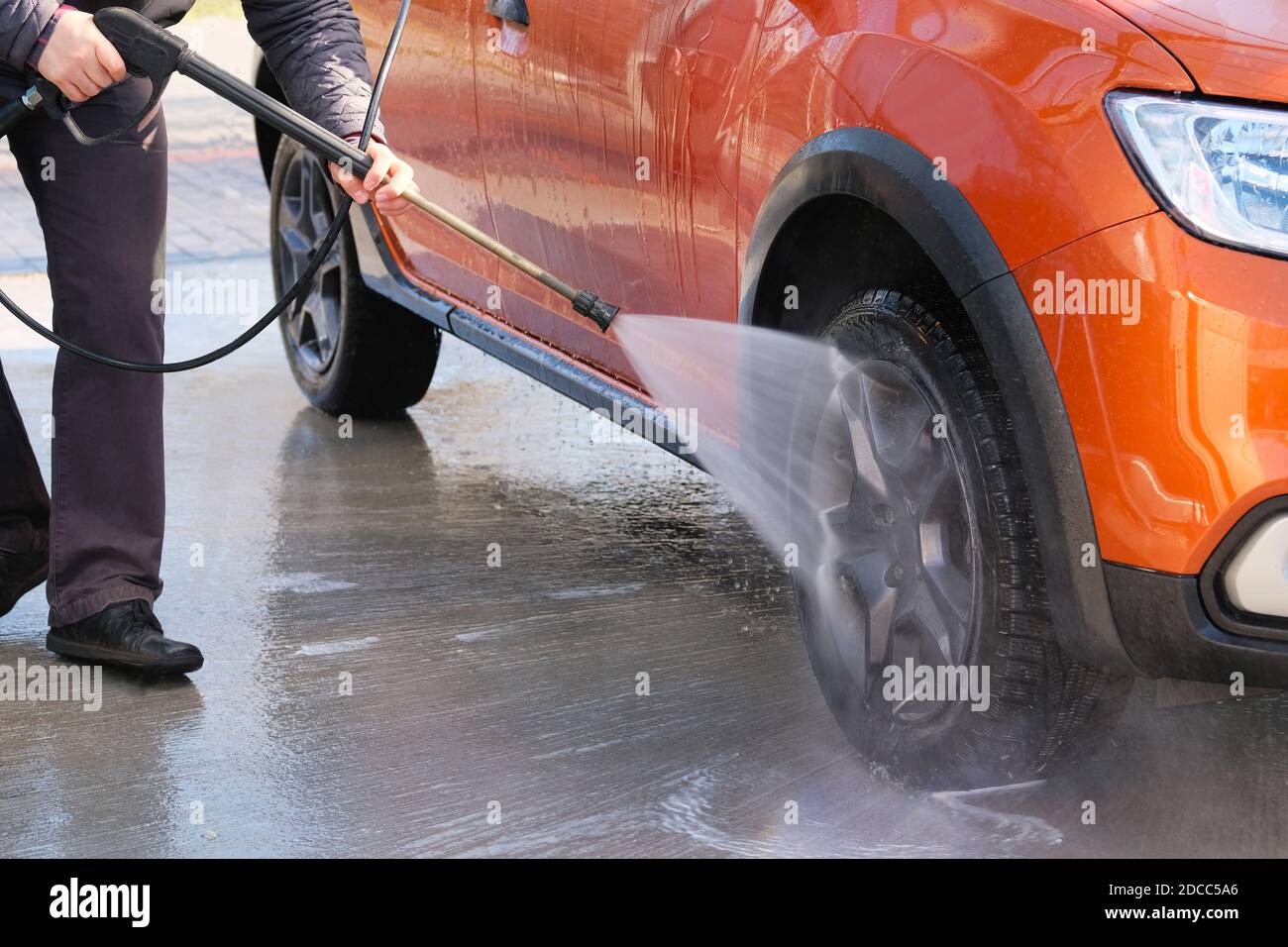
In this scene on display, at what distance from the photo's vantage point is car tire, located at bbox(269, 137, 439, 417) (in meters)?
Result: 5.67

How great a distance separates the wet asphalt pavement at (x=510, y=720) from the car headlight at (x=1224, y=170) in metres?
1.07

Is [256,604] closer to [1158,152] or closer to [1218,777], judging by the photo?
[1218,777]

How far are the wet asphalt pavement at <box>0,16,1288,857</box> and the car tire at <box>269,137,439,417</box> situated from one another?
636mm

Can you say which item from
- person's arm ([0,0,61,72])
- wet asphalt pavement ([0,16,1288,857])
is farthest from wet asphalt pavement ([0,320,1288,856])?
person's arm ([0,0,61,72])

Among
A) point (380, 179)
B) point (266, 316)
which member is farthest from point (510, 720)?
point (380, 179)

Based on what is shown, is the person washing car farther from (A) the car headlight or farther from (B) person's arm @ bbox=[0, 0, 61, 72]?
(A) the car headlight

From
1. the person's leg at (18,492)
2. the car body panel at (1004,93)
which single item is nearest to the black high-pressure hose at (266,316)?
the person's leg at (18,492)

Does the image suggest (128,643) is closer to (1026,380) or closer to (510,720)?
(510,720)

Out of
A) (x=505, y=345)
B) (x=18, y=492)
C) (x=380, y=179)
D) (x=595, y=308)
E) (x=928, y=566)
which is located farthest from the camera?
(x=505, y=345)

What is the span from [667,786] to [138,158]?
168cm

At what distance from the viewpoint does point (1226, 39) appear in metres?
2.45

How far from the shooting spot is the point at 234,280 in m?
8.33

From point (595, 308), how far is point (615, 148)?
1.09ft
